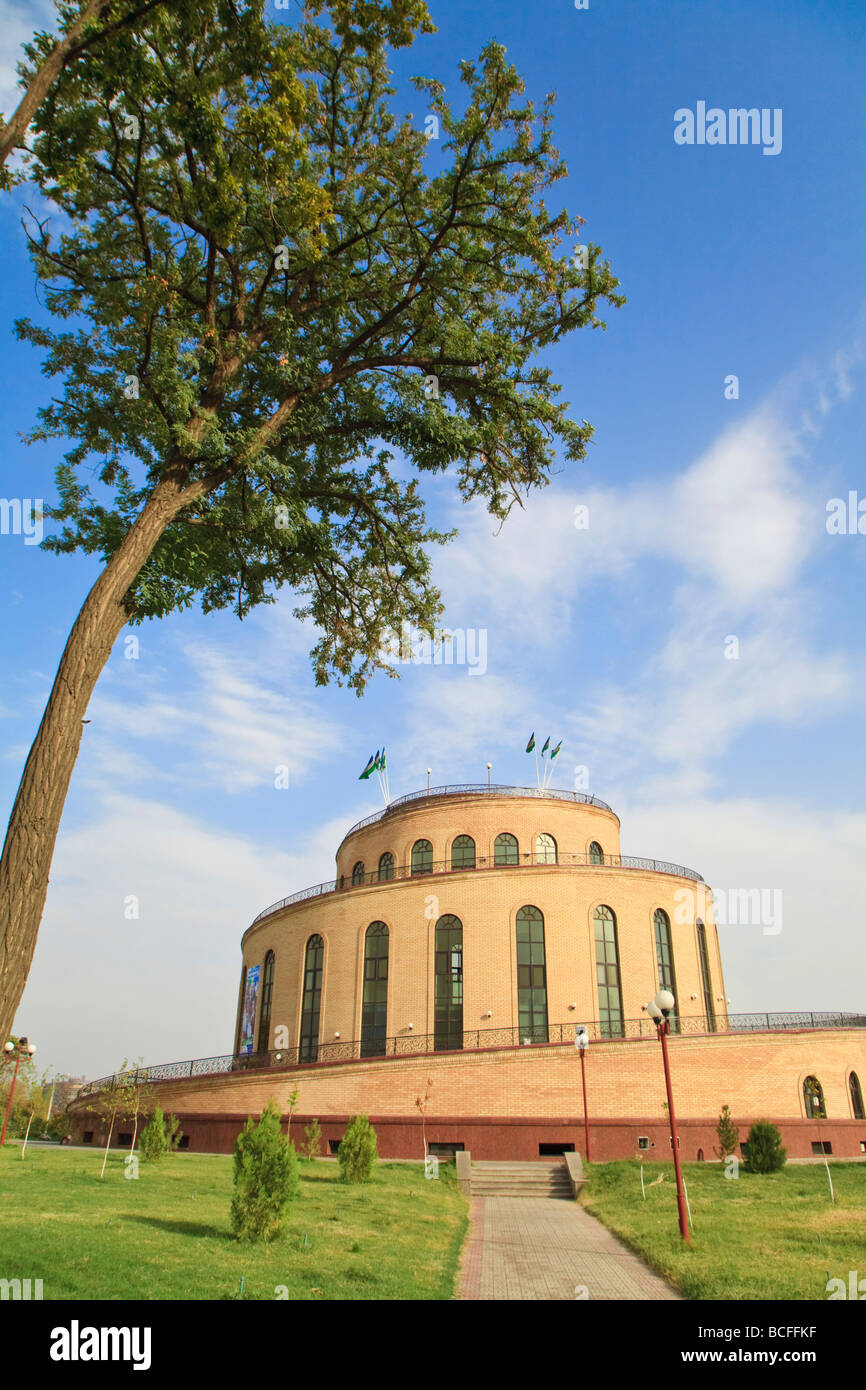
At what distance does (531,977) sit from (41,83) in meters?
28.9

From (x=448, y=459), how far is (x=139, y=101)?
5626mm

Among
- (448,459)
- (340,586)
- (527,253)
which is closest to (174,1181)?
(340,586)

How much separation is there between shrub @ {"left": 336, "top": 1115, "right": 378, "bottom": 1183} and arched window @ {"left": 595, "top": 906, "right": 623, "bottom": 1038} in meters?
13.9

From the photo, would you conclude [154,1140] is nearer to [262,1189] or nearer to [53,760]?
[262,1189]

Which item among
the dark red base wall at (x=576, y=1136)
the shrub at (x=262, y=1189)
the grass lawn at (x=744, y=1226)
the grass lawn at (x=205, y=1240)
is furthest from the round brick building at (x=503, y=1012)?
the shrub at (x=262, y=1189)

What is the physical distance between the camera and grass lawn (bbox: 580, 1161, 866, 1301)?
842 cm

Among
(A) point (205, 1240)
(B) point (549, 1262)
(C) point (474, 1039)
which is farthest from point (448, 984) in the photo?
(A) point (205, 1240)

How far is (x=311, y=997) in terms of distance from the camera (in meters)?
33.5

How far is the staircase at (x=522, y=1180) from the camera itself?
65.0 feet

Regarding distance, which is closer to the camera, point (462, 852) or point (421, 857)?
point (462, 852)

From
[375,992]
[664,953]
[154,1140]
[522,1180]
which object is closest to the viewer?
[154,1140]

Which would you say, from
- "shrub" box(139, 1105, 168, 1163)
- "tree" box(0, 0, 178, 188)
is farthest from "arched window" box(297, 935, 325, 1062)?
"tree" box(0, 0, 178, 188)

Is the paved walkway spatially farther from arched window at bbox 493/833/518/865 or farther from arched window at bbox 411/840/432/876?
arched window at bbox 411/840/432/876
